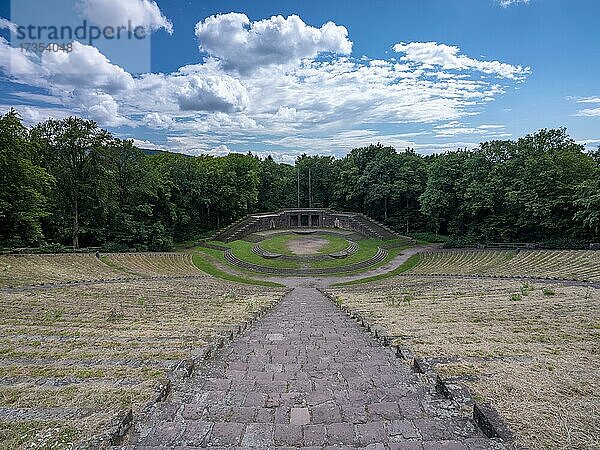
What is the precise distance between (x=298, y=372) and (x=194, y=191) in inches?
1788

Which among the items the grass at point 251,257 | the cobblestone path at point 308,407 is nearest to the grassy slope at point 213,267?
the grass at point 251,257

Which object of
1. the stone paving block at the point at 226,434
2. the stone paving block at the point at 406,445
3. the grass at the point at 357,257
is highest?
the stone paving block at the point at 406,445

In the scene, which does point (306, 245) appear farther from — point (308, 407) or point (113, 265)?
point (308, 407)

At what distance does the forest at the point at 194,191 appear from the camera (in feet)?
92.6

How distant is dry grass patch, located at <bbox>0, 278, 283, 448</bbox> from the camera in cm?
438

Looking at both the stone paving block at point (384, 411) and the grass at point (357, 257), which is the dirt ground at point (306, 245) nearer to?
the grass at point (357, 257)

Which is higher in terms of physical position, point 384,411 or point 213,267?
point 384,411

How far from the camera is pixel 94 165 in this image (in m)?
37.4

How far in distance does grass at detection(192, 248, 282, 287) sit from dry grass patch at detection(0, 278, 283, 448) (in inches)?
693

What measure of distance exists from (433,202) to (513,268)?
701 inches

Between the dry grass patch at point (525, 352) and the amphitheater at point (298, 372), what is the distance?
0.03 metres

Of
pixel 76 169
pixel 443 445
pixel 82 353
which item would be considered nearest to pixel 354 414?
pixel 443 445

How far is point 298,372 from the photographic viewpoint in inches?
258

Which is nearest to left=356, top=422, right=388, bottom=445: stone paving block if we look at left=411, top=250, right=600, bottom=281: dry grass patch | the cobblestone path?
the cobblestone path
